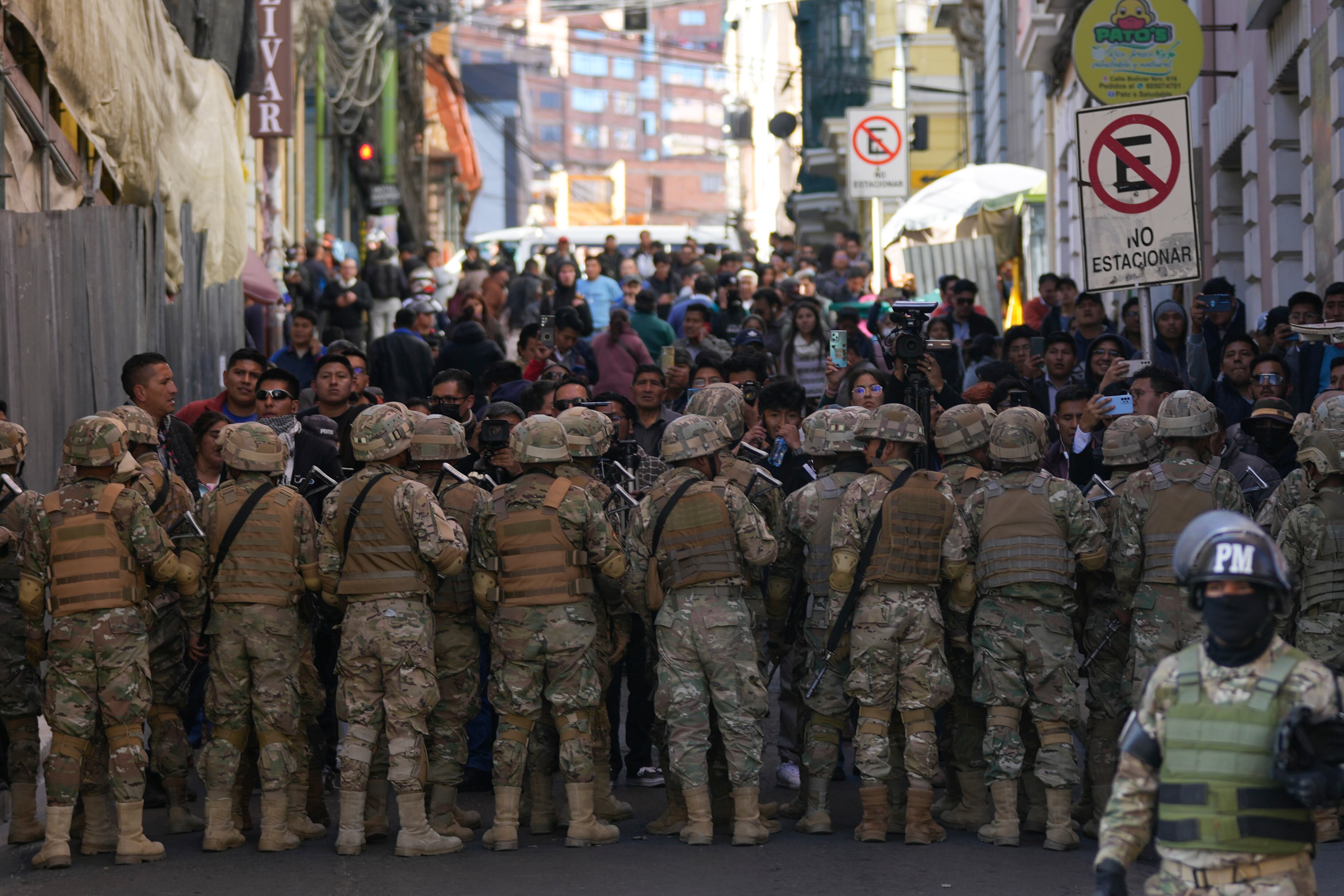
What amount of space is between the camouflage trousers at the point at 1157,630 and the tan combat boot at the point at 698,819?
6.35 ft

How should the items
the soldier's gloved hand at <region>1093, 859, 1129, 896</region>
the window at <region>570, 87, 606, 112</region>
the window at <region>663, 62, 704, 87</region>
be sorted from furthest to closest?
the window at <region>663, 62, 704, 87</region>, the window at <region>570, 87, 606, 112</region>, the soldier's gloved hand at <region>1093, 859, 1129, 896</region>

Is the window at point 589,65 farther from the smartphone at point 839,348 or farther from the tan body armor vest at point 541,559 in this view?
the tan body armor vest at point 541,559

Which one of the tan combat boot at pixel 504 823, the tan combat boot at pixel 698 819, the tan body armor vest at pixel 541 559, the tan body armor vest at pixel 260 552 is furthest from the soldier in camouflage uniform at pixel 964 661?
the tan body armor vest at pixel 260 552

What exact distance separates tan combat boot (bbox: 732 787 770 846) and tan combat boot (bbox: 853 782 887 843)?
442 mm

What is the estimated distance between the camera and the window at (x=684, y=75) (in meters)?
123

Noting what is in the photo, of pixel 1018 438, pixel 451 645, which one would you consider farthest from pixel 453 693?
pixel 1018 438

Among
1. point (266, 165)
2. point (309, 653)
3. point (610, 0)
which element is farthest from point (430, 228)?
point (309, 653)

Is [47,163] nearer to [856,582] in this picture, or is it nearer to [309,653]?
[309,653]

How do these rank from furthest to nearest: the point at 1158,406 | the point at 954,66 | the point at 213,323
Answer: the point at 954,66 → the point at 213,323 → the point at 1158,406

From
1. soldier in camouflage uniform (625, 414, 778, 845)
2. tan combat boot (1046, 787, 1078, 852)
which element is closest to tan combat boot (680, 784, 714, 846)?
soldier in camouflage uniform (625, 414, 778, 845)

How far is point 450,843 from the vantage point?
777cm

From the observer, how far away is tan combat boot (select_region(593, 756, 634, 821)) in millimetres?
8336

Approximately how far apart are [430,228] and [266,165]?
31.5 meters

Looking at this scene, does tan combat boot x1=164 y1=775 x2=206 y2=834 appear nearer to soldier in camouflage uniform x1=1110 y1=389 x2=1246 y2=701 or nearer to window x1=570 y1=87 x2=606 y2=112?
soldier in camouflage uniform x1=1110 y1=389 x2=1246 y2=701
